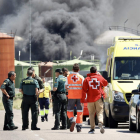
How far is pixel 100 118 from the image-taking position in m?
10.8

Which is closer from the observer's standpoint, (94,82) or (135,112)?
(94,82)

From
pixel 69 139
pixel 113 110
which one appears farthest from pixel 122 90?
pixel 69 139

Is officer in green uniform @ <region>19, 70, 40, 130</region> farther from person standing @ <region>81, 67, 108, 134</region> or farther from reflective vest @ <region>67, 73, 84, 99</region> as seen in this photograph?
person standing @ <region>81, 67, 108, 134</region>

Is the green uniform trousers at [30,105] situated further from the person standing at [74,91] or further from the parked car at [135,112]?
the parked car at [135,112]

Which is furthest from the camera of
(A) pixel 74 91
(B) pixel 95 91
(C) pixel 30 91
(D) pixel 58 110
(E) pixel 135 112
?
(D) pixel 58 110

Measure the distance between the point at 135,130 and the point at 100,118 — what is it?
1817 mm

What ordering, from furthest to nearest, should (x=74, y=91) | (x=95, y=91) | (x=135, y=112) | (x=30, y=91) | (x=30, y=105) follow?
1. (x=30, y=105)
2. (x=30, y=91)
3. (x=135, y=112)
4. (x=74, y=91)
5. (x=95, y=91)

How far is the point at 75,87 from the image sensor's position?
37.6ft

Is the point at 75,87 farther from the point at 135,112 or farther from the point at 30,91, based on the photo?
the point at 135,112

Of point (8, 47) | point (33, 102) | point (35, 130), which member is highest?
point (8, 47)

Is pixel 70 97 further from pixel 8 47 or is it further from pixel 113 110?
pixel 8 47

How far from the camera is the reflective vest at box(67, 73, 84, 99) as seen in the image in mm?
11414

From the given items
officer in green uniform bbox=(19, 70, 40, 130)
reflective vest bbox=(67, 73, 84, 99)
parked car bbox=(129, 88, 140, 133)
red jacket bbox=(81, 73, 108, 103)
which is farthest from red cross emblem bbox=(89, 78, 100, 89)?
officer in green uniform bbox=(19, 70, 40, 130)

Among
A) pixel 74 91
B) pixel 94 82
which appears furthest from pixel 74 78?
pixel 94 82
